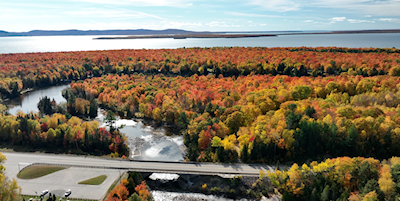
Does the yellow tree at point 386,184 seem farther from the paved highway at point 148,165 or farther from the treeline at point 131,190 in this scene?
the treeline at point 131,190

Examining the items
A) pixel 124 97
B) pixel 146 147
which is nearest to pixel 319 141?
pixel 146 147

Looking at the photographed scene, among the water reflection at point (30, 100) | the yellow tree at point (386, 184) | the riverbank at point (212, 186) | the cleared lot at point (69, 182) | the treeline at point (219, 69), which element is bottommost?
the riverbank at point (212, 186)

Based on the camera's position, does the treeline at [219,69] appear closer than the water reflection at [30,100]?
No

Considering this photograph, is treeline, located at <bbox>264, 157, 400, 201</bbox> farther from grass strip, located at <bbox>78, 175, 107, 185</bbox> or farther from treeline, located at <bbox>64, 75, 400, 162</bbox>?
grass strip, located at <bbox>78, 175, 107, 185</bbox>

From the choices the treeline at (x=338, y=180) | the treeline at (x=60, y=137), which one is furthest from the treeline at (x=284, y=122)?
the treeline at (x=60, y=137)

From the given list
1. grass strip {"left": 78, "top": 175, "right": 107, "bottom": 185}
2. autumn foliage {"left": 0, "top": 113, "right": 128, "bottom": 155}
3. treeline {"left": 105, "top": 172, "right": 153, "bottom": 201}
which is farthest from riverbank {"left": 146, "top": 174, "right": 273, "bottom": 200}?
autumn foliage {"left": 0, "top": 113, "right": 128, "bottom": 155}

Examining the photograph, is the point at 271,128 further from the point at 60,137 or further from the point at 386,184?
the point at 60,137
